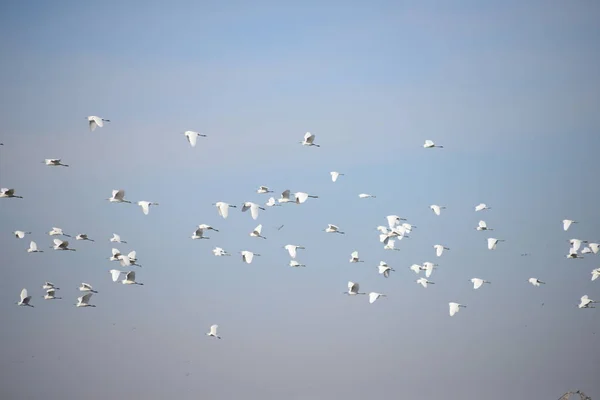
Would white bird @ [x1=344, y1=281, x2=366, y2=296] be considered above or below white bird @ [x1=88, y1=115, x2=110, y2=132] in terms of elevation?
below

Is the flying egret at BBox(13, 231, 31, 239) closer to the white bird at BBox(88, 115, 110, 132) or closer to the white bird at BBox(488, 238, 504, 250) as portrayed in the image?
the white bird at BBox(88, 115, 110, 132)

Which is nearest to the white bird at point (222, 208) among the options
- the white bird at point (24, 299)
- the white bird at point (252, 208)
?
the white bird at point (252, 208)

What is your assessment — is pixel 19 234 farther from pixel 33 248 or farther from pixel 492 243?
pixel 492 243

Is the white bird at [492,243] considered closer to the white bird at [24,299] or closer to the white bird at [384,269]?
the white bird at [384,269]

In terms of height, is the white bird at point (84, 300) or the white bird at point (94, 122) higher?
the white bird at point (94, 122)

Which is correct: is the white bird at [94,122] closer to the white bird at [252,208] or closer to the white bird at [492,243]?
the white bird at [252,208]

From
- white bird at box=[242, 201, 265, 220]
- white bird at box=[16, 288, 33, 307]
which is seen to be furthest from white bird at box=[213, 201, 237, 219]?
white bird at box=[16, 288, 33, 307]

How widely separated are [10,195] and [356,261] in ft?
55.0

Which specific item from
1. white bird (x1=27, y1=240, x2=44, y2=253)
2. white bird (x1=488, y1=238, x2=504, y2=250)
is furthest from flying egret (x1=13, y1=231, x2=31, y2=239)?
white bird (x1=488, y1=238, x2=504, y2=250)

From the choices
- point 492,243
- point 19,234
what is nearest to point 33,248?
point 19,234

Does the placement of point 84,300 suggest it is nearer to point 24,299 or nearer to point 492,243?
point 24,299

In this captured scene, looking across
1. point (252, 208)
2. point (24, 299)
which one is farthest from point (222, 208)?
point (24, 299)

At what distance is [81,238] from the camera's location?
46.6 metres

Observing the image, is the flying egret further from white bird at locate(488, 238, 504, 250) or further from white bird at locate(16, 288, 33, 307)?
white bird at locate(488, 238, 504, 250)
